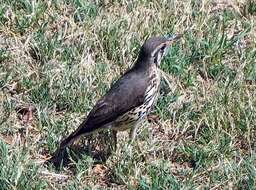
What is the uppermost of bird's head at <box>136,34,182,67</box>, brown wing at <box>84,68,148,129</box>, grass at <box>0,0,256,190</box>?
bird's head at <box>136,34,182,67</box>

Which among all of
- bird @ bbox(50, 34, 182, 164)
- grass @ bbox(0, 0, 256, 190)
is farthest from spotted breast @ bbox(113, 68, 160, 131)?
grass @ bbox(0, 0, 256, 190)

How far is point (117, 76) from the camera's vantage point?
8.38m

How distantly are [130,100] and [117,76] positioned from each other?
1.18 metres

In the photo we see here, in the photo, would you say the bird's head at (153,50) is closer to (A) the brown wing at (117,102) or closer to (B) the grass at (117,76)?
(A) the brown wing at (117,102)

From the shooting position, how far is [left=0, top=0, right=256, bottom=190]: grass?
7.16m

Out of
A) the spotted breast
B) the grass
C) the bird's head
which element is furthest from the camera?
the bird's head

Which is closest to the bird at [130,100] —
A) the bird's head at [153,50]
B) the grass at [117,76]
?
the bird's head at [153,50]

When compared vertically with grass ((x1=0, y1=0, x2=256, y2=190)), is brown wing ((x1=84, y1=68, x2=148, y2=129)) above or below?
above

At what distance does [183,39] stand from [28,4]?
5.34ft

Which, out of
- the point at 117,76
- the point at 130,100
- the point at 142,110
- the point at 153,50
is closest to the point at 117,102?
the point at 130,100

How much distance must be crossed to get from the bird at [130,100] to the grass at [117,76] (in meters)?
0.24

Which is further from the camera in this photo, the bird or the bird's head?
the bird's head

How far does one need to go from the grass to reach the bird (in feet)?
0.78

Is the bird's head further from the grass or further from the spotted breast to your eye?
the grass
